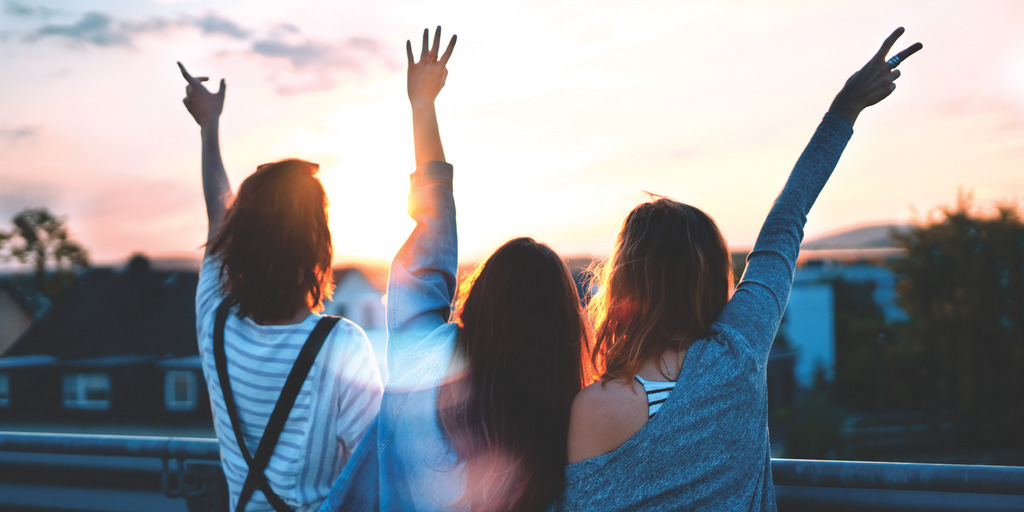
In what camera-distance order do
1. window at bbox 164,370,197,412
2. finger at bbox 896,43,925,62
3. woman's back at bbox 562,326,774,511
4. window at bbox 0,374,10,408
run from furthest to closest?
window at bbox 0,374,10,408 < window at bbox 164,370,197,412 < finger at bbox 896,43,925,62 < woman's back at bbox 562,326,774,511

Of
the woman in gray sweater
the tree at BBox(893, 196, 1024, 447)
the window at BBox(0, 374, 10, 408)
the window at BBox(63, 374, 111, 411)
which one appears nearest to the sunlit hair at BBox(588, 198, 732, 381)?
the woman in gray sweater

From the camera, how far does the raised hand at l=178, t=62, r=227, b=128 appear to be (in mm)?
2383

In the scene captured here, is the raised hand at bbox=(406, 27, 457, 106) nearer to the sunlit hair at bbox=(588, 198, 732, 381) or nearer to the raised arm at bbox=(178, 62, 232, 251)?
the sunlit hair at bbox=(588, 198, 732, 381)

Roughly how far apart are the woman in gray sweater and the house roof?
25289 millimetres

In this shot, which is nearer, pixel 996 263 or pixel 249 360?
pixel 249 360

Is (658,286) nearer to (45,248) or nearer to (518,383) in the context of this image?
(518,383)

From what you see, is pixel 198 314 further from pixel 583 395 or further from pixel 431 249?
pixel 583 395

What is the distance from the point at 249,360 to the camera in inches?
68.5

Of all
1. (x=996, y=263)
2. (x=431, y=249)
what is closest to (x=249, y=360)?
(x=431, y=249)

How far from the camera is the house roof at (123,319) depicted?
82.0 ft

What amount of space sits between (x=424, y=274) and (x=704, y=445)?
25.1 inches

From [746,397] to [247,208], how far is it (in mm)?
1206

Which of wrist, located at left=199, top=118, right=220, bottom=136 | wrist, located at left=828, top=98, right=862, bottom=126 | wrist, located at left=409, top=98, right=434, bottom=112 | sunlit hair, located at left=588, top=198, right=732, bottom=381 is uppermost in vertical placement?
wrist, located at left=199, top=118, right=220, bottom=136

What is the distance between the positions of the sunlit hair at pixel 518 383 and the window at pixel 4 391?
1135 inches
